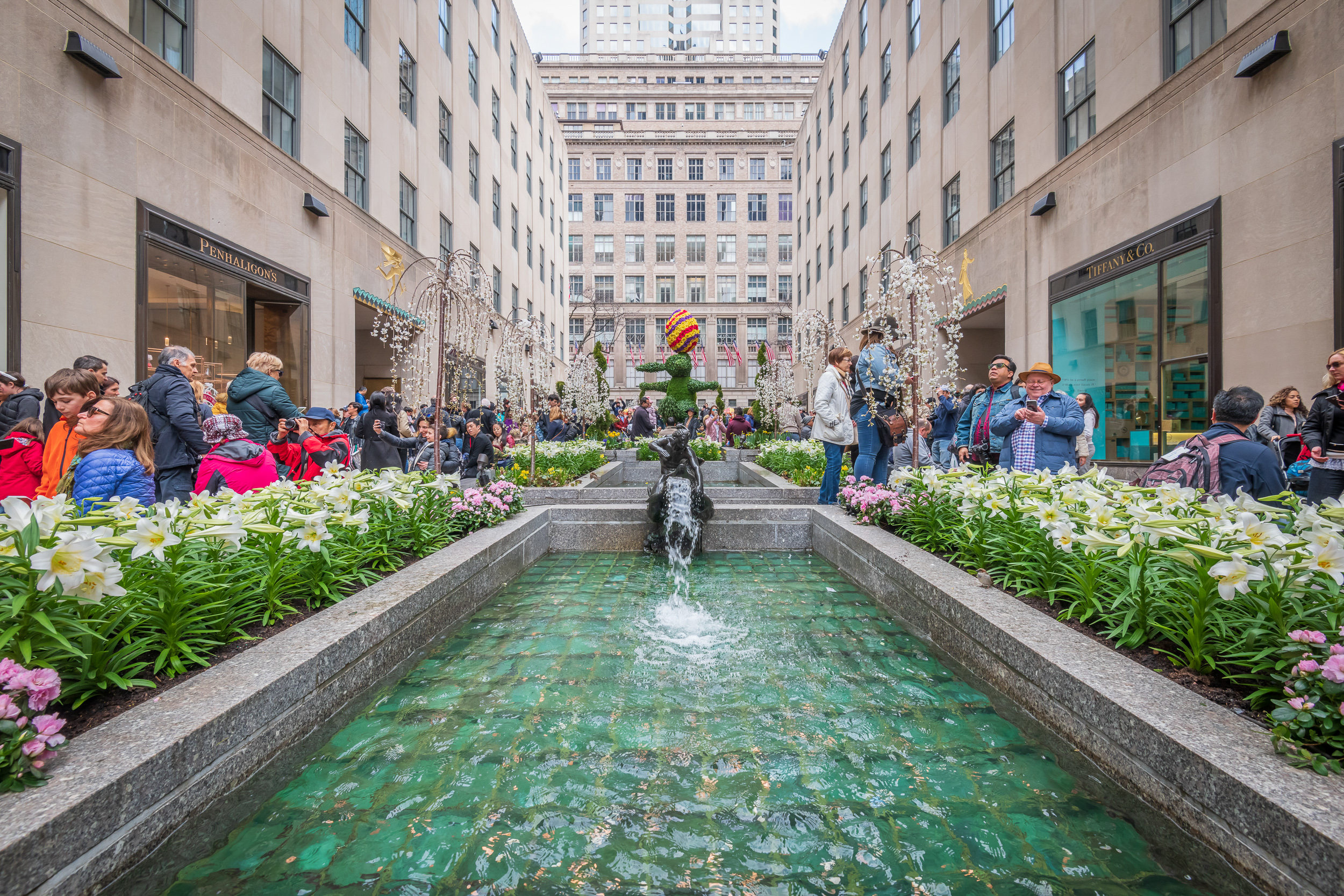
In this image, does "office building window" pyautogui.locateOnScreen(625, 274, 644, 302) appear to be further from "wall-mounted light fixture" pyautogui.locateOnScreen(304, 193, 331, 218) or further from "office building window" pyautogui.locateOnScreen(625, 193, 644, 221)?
"wall-mounted light fixture" pyautogui.locateOnScreen(304, 193, 331, 218)

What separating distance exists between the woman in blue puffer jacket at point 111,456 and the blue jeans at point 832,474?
656 cm

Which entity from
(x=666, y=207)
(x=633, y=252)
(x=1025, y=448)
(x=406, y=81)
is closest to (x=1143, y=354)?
(x=1025, y=448)

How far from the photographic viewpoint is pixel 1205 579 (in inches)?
104

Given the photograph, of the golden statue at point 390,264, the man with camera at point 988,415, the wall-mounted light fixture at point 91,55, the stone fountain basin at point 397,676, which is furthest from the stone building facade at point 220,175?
the man with camera at point 988,415

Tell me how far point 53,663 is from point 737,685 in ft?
9.56

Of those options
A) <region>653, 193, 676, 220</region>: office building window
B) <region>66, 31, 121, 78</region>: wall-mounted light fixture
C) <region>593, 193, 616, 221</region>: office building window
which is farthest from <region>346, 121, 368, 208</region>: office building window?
<region>653, 193, 676, 220</region>: office building window

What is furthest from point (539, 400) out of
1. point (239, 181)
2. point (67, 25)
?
point (67, 25)

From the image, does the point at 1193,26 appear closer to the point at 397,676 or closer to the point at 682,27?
the point at 397,676

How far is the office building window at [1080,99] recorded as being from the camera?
472 inches

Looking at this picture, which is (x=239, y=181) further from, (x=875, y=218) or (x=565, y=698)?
(x=875, y=218)

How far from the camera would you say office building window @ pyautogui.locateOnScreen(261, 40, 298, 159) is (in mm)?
11656

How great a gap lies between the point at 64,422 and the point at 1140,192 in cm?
1404

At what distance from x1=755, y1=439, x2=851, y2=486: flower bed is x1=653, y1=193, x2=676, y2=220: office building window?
149 ft

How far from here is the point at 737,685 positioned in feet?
11.6
